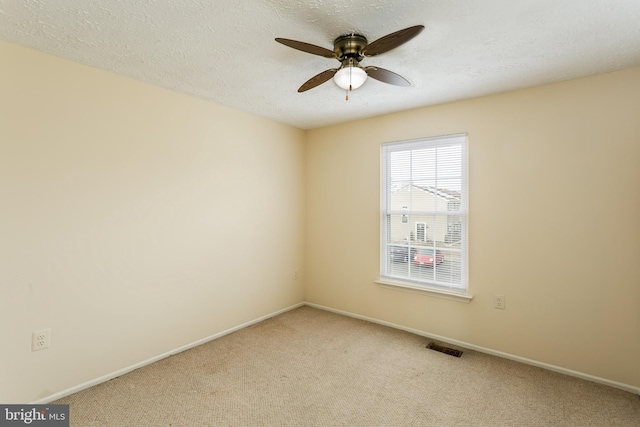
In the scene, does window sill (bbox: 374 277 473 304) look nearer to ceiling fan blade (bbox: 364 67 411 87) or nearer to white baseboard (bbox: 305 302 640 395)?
white baseboard (bbox: 305 302 640 395)

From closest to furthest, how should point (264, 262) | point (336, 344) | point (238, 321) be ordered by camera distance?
1. point (336, 344)
2. point (238, 321)
3. point (264, 262)

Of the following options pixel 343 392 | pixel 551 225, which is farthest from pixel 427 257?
pixel 343 392

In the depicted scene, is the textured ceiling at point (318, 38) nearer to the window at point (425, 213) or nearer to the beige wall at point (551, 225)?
the beige wall at point (551, 225)

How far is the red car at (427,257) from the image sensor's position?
10.5ft

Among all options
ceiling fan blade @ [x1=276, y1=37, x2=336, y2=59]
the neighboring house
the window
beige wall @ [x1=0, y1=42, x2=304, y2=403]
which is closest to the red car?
the window

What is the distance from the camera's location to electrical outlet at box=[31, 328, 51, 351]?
2107mm

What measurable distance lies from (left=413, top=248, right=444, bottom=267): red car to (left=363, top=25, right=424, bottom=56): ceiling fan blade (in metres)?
2.11

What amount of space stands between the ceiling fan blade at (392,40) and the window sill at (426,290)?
231cm

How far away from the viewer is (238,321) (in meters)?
3.43

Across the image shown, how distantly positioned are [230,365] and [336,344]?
99 cm

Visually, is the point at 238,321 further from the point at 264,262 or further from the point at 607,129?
the point at 607,129

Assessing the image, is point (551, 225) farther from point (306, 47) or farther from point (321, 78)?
point (306, 47)

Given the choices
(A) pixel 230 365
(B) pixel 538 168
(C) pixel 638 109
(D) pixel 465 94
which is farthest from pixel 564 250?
(A) pixel 230 365

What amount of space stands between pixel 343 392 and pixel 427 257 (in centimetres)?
161
